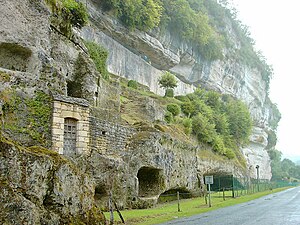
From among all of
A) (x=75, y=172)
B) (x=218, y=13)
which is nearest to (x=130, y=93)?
(x=75, y=172)

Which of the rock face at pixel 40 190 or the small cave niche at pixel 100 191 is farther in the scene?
the small cave niche at pixel 100 191

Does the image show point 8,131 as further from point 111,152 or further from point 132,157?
point 132,157

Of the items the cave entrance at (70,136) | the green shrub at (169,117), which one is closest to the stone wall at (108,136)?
the cave entrance at (70,136)

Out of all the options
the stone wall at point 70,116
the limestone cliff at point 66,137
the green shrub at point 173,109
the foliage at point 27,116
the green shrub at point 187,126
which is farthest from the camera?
the green shrub at point 173,109

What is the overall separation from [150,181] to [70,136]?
7.15 m

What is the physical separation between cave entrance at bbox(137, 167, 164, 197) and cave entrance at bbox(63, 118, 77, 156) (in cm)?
565

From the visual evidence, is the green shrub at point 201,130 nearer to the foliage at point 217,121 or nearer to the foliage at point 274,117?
the foliage at point 217,121

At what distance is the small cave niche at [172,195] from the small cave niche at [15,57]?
11.3 meters

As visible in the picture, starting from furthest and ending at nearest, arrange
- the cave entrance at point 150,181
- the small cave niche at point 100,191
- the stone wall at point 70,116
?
the cave entrance at point 150,181 → the small cave niche at point 100,191 → the stone wall at point 70,116

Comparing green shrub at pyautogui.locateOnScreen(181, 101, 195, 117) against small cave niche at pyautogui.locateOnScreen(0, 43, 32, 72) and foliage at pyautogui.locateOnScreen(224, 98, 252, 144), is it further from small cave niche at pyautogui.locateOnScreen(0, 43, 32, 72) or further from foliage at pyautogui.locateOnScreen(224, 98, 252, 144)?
small cave niche at pyautogui.locateOnScreen(0, 43, 32, 72)

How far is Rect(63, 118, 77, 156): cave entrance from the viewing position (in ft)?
52.1

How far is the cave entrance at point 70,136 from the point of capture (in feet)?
52.1

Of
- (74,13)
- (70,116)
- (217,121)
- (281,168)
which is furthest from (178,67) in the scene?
(281,168)

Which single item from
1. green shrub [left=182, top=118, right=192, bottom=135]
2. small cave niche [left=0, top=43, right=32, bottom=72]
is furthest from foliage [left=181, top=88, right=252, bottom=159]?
small cave niche [left=0, top=43, right=32, bottom=72]
